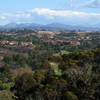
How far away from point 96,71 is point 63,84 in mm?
2259

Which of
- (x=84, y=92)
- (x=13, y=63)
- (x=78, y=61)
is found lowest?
(x=13, y=63)

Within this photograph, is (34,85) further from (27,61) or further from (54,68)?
(27,61)

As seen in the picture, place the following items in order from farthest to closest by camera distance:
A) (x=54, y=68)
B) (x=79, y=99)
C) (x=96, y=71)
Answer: (x=54, y=68) < (x=96, y=71) < (x=79, y=99)

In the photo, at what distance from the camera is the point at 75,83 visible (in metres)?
11.2

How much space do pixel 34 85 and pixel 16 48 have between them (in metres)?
32.3

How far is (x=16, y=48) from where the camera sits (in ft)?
143

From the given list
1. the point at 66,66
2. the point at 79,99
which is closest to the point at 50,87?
the point at 79,99

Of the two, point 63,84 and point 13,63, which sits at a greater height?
point 63,84

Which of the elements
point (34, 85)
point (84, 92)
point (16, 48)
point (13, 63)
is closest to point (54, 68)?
point (34, 85)

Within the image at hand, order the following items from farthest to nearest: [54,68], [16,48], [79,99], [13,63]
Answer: [16,48], [13,63], [54,68], [79,99]

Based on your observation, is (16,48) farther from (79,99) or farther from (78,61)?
(79,99)

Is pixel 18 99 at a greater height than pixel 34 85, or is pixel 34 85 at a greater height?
pixel 34 85

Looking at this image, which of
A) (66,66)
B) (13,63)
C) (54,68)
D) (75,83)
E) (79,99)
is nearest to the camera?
(79,99)

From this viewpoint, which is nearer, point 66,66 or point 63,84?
point 63,84
